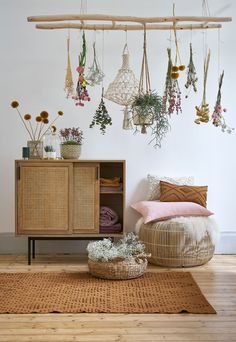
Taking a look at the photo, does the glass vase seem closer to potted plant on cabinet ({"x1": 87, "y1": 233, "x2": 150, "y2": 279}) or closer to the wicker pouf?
potted plant on cabinet ({"x1": 87, "y1": 233, "x2": 150, "y2": 279})

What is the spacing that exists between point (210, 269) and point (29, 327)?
88.2 inches

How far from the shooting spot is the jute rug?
3861mm

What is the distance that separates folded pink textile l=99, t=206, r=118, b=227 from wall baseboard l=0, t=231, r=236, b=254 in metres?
0.59

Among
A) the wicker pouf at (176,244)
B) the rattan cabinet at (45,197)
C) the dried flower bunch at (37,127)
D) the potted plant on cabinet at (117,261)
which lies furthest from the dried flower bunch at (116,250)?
the dried flower bunch at (37,127)

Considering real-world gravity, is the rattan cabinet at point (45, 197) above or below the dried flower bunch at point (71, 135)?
below

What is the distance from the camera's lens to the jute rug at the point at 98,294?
3.86m

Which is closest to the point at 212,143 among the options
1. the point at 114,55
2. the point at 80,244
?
the point at 114,55

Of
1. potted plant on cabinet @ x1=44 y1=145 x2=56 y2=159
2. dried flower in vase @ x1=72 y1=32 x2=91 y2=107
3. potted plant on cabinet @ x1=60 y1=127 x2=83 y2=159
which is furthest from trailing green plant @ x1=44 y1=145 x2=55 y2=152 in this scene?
dried flower in vase @ x1=72 y1=32 x2=91 y2=107

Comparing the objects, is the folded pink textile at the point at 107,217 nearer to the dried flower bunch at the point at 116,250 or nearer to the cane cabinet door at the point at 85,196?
the cane cabinet door at the point at 85,196

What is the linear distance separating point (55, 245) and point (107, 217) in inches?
32.1

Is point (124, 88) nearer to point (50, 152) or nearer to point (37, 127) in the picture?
point (50, 152)

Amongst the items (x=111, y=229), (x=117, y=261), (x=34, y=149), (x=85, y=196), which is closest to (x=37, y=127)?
(x=34, y=149)

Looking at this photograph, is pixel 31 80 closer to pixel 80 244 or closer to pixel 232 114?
pixel 80 244

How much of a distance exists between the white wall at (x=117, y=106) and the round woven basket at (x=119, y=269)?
4.24 feet
